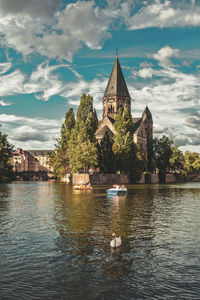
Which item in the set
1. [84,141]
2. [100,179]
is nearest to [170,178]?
[100,179]

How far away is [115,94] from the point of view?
136 m

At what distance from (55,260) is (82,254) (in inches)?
59.5

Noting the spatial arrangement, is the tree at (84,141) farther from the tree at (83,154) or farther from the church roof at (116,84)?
the church roof at (116,84)

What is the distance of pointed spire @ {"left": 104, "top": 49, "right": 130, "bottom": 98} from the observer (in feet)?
449

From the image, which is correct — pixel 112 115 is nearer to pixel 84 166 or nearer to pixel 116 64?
pixel 116 64

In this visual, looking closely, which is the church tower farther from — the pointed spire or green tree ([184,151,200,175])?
green tree ([184,151,200,175])

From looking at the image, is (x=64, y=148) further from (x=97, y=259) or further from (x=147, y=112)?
(x=97, y=259)

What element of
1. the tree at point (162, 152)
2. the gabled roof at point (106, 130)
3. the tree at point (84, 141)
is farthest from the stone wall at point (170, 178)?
the tree at point (84, 141)

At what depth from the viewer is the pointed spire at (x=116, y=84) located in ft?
449

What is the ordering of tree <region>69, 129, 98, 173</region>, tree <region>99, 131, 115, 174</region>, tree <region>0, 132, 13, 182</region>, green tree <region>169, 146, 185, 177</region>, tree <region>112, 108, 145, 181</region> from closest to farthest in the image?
tree <region>69, 129, 98, 173</region> → tree <region>99, 131, 115, 174</region> → tree <region>112, 108, 145, 181</region> → tree <region>0, 132, 13, 182</region> → green tree <region>169, 146, 185, 177</region>

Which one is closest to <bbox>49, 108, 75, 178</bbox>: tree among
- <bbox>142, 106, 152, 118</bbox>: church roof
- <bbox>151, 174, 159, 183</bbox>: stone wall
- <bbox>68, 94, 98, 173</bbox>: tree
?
<bbox>68, 94, 98, 173</bbox>: tree

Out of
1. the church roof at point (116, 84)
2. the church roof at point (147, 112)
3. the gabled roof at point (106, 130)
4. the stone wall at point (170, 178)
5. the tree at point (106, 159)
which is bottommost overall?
the stone wall at point (170, 178)

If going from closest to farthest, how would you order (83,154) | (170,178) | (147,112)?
(83,154) → (170,178) → (147,112)

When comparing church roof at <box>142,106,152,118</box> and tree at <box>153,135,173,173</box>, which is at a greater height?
church roof at <box>142,106,152,118</box>
